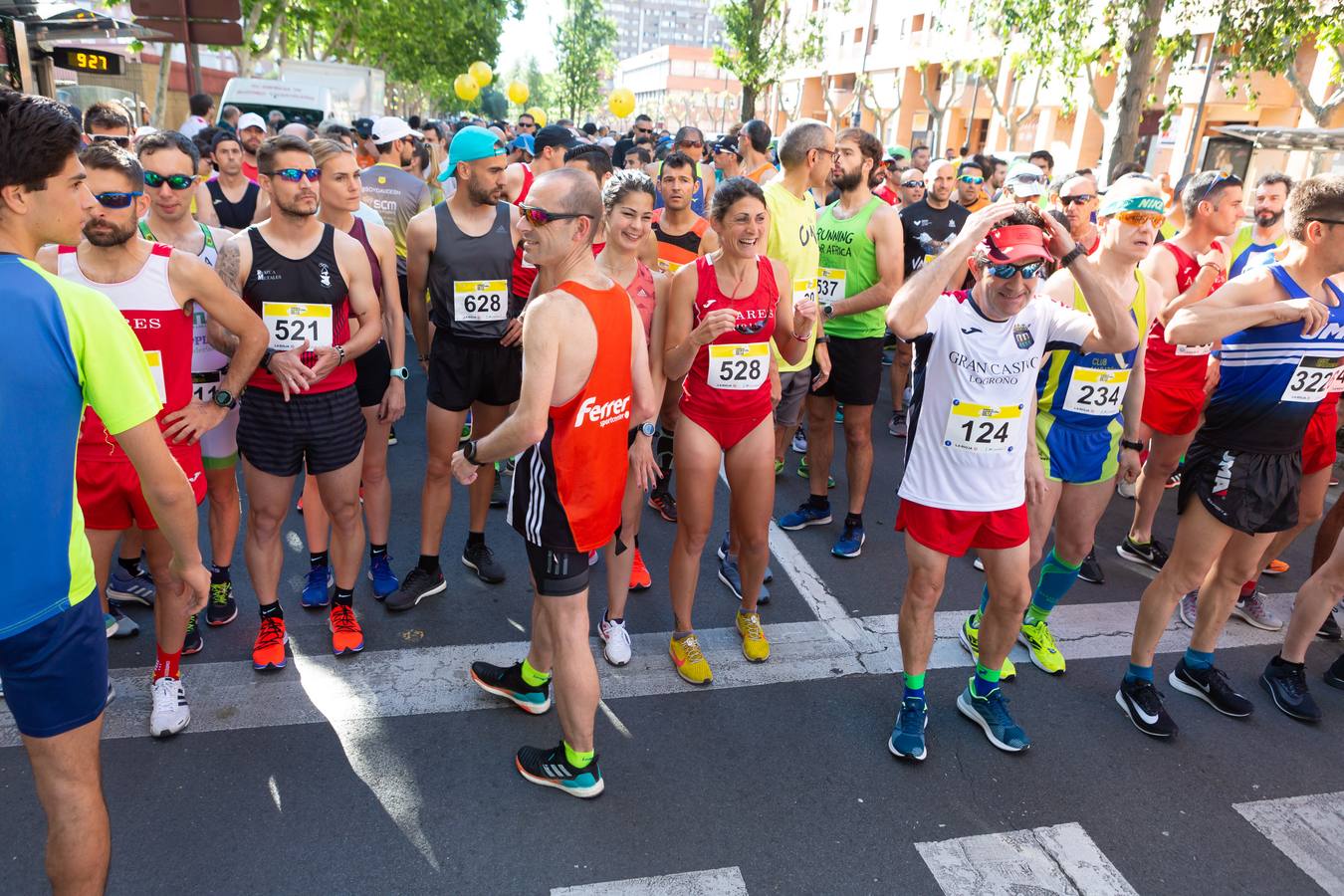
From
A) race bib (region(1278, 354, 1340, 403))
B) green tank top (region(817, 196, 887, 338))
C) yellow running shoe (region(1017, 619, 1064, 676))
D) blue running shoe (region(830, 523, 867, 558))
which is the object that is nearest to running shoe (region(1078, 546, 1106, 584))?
yellow running shoe (region(1017, 619, 1064, 676))

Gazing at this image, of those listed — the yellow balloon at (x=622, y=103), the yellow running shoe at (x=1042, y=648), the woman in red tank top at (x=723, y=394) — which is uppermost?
the yellow balloon at (x=622, y=103)

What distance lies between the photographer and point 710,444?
3713 millimetres

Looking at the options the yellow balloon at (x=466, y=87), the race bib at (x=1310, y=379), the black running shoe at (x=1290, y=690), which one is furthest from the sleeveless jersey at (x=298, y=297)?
the yellow balloon at (x=466, y=87)

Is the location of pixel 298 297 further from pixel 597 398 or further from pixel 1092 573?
pixel 1092 573

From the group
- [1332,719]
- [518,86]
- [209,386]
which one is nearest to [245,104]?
[518,86]

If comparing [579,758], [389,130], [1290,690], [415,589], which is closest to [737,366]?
[579,758]

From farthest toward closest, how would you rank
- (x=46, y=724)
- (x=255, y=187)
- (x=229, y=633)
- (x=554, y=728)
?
(x=255, y=187) → (x=229, y=633) → (x=554, y=728) → (x=46, y=724)

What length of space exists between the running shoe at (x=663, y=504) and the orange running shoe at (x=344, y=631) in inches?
84.4

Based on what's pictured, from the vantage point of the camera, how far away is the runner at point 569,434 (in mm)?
2648

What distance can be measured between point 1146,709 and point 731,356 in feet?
7.50

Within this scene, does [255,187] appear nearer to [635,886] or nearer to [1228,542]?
[635,886]

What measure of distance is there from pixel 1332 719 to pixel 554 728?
3423 mm

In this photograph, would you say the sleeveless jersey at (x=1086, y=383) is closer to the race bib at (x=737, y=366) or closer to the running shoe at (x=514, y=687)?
the race bib at (x=737, y=366)

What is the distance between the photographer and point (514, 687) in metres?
3.49
